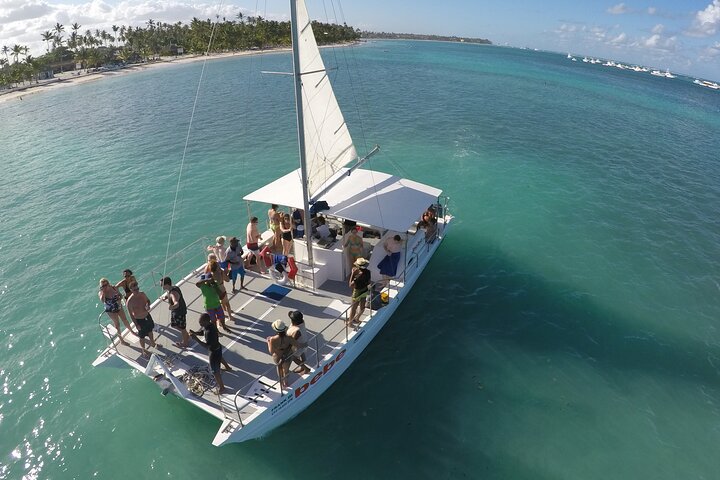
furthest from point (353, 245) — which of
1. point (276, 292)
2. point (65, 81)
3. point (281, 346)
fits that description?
point (65, 81)

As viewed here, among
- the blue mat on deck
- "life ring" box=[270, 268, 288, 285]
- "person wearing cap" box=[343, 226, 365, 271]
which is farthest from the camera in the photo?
"life ring" box=[270, 268, 288, 285]

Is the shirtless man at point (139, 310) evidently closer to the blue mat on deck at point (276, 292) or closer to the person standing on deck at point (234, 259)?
the person standing on deck at point (234, 259)

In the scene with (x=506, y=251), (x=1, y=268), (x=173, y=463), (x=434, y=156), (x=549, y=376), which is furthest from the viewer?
(x=434, y=156)


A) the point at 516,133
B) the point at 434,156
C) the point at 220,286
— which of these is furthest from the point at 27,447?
the point at 516,133

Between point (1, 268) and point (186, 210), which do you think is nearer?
point (1, 268)

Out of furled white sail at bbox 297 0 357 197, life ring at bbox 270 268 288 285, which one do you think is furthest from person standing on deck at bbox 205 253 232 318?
furled white sail at bbox 297 0 357 197

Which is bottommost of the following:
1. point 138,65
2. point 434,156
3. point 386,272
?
point 386,272

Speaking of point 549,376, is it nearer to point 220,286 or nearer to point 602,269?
point 602,269

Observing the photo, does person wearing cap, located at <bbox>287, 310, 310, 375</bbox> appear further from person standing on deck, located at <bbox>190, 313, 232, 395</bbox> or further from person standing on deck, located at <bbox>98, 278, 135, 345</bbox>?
person standing on deck, located at <bbox>98, 278, 135, 345</bbox>

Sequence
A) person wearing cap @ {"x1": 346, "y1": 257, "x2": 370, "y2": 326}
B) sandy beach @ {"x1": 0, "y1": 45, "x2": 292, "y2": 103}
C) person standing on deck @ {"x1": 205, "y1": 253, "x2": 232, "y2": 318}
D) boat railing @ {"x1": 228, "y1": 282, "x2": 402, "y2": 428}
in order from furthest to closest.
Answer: sandy beach @ {"x1": 0, "y1": 45, "x2": 292, "y2": 103} < person wearing cap @ {"x1": 346, "y1": 257, "x2": 370, "y2": 326} < person standing on deck @ {"x1": 205, "y1": 253, "x2": 232, "y2": 318} < boat railing @ {"x1": 228, "y1": 282, "x2": 402, "y2": 428}
